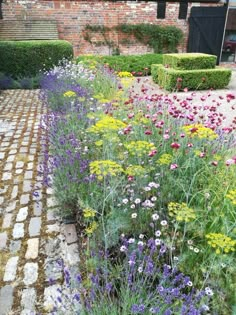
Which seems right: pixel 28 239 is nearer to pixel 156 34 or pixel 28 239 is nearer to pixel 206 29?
pixel 156 34

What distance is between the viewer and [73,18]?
1096 cm

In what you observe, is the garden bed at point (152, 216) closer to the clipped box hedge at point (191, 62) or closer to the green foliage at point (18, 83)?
the green foliage at point (18, 83)

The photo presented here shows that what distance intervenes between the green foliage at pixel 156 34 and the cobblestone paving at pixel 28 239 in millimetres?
9505

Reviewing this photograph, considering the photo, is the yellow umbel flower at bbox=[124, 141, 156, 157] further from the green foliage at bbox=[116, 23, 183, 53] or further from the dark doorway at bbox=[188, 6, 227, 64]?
the dark doorway at bbox=[188, 6, 227, 64]

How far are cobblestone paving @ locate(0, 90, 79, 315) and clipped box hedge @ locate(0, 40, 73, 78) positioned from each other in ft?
18.7

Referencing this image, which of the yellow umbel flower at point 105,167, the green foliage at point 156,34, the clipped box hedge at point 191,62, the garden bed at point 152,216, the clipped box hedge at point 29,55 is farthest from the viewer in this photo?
the green foliage at point 156,34

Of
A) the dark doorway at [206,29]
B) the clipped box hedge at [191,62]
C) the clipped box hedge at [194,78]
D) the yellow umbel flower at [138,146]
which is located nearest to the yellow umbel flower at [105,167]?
the yellow umbel flower at [138,146]

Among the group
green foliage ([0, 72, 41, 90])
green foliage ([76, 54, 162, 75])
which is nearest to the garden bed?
green foliage ([0, 72, 41, 90])

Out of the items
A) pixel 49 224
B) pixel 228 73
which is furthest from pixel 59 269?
pixel 228 73

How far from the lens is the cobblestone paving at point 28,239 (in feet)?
5.46

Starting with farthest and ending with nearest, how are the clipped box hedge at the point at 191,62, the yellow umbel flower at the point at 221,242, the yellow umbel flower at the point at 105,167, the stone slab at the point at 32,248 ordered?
the clipped box hedge at the point at 191,62 → the stone slab at the point at 32,248 → the yellow umbel flower at the point at 105,167 → the yellow umbel flower at the point at 221,242

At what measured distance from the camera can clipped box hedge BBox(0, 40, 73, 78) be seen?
8.39 meters

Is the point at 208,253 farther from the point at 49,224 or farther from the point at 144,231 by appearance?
the point at 49,224

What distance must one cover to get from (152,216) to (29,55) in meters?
8.26
